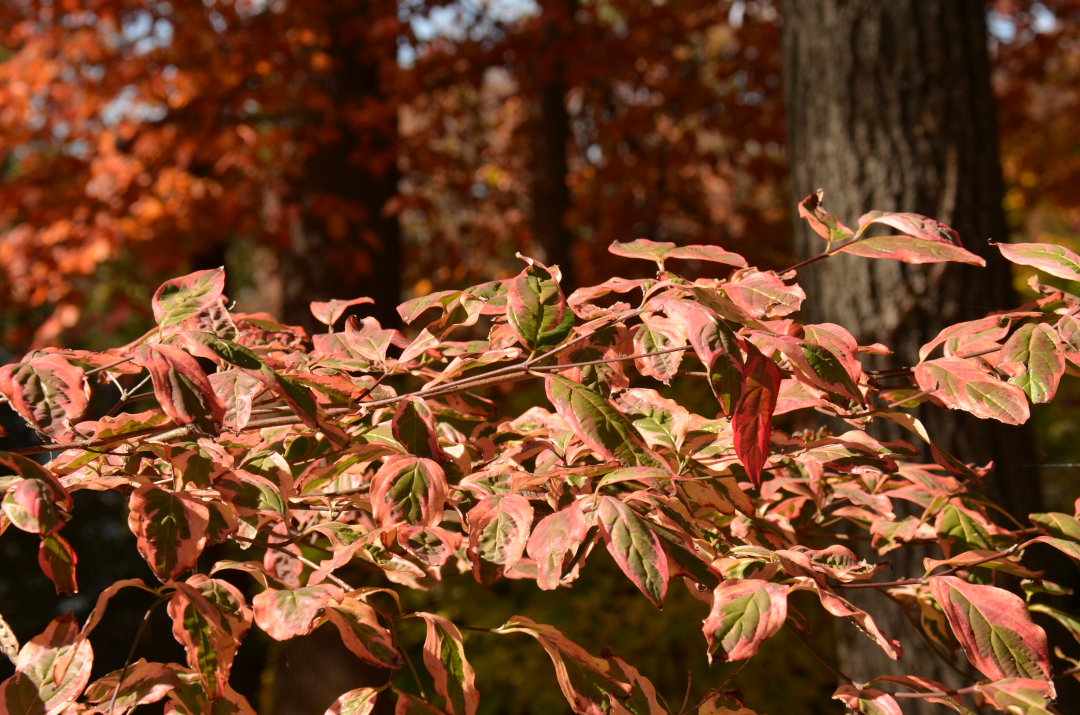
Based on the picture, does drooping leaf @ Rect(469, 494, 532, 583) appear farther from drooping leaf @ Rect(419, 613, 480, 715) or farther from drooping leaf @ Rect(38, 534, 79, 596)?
drooping leaf @ Rect(38, 534, 79, 596)

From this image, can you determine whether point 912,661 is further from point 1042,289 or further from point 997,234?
point 1042,289

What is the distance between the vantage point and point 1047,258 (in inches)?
32.8

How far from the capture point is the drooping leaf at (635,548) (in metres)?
0.66

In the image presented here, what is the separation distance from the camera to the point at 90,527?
505 cm

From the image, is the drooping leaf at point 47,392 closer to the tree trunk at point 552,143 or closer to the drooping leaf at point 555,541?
the drooping leaf at point 555,541

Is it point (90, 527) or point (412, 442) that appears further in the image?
point (90, 527)

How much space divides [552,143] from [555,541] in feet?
14.1

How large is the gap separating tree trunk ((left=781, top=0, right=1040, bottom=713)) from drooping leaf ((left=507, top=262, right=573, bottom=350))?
54.1 inches

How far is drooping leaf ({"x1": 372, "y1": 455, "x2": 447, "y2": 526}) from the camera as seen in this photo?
0.74m

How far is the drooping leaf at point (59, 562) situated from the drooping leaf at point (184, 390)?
0.23m

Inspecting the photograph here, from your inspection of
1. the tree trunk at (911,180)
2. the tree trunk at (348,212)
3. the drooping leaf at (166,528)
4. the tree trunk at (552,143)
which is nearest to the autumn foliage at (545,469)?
the drooping leaf at (166,528)

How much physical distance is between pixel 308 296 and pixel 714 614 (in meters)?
3.75

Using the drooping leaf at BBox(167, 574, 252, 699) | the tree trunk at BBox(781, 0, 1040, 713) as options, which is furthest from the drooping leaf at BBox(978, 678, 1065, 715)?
the tree trunk at BBox(781, 0, 1040, 713)

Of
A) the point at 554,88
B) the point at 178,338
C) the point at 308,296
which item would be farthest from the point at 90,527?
the point at 178,338
